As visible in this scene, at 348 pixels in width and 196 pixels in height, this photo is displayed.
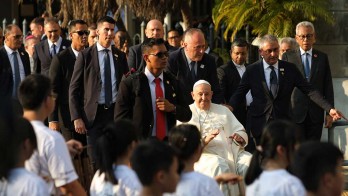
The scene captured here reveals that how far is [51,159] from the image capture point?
7.15m

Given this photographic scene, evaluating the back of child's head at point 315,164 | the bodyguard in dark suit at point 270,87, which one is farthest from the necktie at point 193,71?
the back of child's head at point 315,164

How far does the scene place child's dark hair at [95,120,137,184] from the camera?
23.3 feet

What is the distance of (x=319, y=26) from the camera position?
16156 mm

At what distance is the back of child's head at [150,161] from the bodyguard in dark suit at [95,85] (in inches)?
212

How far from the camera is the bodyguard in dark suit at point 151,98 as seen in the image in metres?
10.8

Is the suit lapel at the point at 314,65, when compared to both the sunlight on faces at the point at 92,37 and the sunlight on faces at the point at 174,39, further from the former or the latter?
the sunlight on faces at the point at 92,37

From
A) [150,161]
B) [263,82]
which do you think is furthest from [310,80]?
[150,161]

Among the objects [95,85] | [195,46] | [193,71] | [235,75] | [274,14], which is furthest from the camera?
[274,14]

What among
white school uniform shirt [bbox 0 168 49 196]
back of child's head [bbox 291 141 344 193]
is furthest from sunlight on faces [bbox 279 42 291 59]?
white school uniform shirt [bbox 0 168 49 196]

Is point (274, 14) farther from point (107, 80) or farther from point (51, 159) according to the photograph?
point (51, 159)

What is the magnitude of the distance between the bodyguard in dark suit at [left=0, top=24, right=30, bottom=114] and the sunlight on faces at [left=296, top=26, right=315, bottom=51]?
3.48 metres

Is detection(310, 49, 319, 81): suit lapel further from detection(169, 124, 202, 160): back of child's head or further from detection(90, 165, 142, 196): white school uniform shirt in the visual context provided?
detection(90, 165, 142, 196): white school uniform shirt

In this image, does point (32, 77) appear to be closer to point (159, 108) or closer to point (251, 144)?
point (159, 108)

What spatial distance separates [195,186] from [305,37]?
22.9ft
